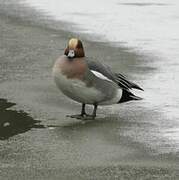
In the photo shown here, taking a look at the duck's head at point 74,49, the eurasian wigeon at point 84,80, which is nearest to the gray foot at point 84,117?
the eurasian wigeon at point 84,80

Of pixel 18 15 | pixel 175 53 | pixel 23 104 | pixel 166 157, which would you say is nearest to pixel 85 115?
pixel 23 104

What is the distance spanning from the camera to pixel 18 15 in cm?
1345

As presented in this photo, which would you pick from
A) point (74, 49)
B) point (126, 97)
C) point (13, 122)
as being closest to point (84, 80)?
point (74, 49)

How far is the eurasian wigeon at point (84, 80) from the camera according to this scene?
6.71m

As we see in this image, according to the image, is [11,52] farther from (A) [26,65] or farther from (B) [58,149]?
(B) [58,149]

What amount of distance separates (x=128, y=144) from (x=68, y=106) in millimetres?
1519

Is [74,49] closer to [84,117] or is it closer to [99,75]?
[99,75]

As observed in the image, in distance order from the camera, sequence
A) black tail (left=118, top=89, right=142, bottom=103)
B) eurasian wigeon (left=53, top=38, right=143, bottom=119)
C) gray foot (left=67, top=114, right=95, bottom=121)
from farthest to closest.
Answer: black tail (left=118, top=89, right=142, bottom=103)
gray foot (left=67, top=114, right=95, bottom=121)
eurasian wigeon (left=53, top=38, right=143, bottom=119)

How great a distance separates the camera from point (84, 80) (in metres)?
6.74

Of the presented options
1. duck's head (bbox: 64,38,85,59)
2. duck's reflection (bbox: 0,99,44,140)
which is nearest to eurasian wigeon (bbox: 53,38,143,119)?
duck's head (bbox: 64,38,85,59)

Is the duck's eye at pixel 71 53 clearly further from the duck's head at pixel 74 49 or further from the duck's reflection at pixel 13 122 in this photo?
the duck's reflection at pixel 13 122

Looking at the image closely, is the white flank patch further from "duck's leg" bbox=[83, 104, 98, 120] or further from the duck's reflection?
the duck's reflection

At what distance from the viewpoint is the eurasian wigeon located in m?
6.71

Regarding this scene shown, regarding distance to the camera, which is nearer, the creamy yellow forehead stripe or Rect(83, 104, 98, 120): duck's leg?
the creamy yellow forehead stripe
